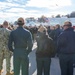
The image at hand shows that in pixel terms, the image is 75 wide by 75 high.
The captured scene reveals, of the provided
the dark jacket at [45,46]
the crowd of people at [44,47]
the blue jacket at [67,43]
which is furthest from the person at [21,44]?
the blue jacket at [67,43]

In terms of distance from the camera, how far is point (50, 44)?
6609 millimetres

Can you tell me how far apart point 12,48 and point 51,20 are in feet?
55.9

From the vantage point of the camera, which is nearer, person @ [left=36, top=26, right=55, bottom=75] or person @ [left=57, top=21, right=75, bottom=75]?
person @ [left=57, top=21, right=75, bottom=75]

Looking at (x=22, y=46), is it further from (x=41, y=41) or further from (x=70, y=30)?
(x=70, y=30)

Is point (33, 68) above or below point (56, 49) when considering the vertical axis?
below

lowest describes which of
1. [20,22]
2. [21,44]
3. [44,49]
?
[44,49]

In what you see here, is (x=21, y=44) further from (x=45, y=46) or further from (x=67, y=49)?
(x=67, y=49)

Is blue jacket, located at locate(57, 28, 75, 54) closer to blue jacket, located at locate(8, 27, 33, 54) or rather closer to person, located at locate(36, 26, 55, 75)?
person, located at locate(36, 26, 55, 75)

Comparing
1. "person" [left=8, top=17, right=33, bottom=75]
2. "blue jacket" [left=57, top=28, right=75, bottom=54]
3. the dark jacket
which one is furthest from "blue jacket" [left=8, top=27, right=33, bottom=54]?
"blue jacket" [left=57, top=28, right=75, bottom=54]

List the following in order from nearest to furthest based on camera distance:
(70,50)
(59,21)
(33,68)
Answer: (70,50), (33,68), (59,21)

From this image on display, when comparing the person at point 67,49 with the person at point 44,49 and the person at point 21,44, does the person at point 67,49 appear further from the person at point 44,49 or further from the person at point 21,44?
the person at point 21,44

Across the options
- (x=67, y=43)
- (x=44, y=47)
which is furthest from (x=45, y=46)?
(x=67, y=43)

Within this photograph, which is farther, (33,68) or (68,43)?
(33,68)

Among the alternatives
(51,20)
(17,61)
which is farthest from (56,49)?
(51,20)
